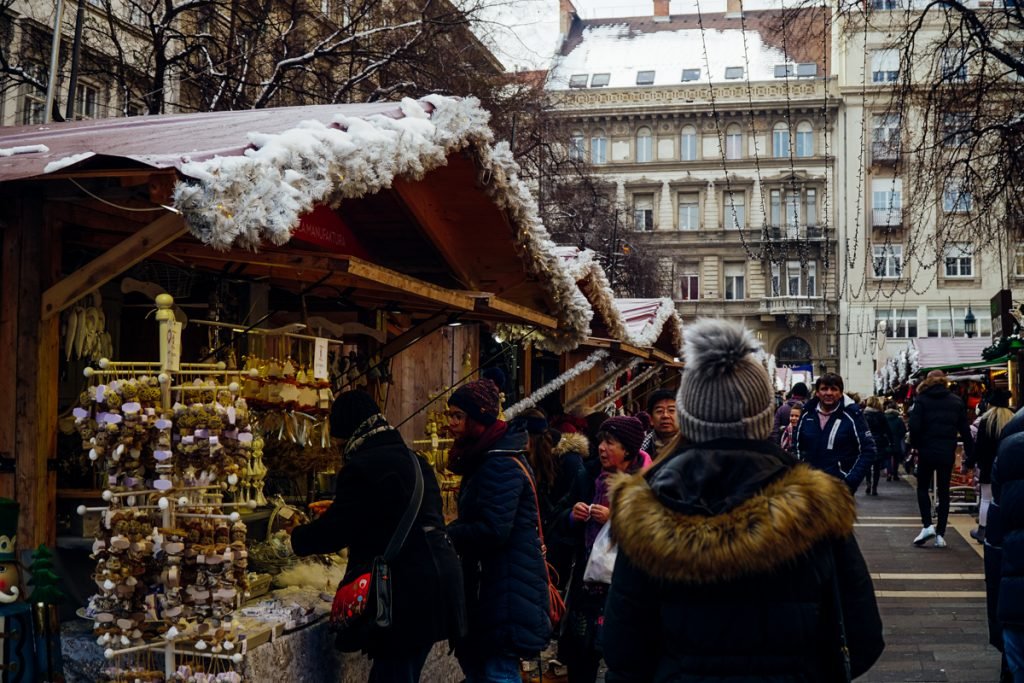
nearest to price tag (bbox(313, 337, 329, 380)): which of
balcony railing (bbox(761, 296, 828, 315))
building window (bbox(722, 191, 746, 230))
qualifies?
balcony railing (bbox(761, 296, 828, 315))

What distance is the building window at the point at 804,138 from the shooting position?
184 feet

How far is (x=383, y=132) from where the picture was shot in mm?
5586

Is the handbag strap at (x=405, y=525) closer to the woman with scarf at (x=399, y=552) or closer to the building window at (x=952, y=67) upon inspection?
the woman with scarf at (x=399, y=552)

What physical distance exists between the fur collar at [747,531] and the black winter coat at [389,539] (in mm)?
1948

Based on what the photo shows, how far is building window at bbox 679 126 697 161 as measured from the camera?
185 ft

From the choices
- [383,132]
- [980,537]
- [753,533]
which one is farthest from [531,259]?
[980,537]

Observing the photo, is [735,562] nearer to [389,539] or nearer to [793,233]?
[389,539]

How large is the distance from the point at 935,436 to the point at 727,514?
36.4 feet

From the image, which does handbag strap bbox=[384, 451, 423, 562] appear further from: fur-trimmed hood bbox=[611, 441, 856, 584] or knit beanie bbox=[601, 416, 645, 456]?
fur-trimmed hood bbox=[611, 441, 856, 584]

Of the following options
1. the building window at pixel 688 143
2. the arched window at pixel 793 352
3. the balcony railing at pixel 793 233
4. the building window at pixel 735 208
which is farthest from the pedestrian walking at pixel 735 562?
the arched window at pixel 793 352

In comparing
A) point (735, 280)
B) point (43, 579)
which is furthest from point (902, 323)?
point (43, 579)

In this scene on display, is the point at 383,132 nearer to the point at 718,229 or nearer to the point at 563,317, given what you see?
the point at 563,317

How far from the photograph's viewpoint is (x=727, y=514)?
2811 mm

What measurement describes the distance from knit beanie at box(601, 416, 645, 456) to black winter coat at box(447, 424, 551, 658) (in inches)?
25.7
